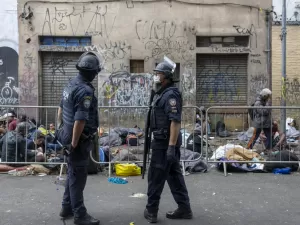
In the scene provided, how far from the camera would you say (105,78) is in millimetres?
15539

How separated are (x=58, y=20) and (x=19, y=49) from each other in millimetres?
1722

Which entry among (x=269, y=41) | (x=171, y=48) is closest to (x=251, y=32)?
(x=269, y=41)

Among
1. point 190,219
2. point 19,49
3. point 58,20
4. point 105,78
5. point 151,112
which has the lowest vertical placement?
point 190,219

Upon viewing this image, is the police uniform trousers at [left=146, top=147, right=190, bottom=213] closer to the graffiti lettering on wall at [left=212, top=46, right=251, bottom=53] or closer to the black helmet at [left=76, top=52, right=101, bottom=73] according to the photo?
the black helmet at [left=76, top=52, right=101, bottom=73]

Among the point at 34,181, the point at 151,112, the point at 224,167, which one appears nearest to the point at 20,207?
the point at 34,181

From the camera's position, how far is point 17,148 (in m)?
8.20

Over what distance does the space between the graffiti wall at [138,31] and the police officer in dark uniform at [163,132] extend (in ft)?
33.0

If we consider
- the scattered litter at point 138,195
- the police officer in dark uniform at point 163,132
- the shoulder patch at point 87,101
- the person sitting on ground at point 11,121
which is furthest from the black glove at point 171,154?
the person sitting on ground at point 11,121

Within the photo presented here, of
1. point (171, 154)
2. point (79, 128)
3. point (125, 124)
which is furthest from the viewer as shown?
point (125, 124)

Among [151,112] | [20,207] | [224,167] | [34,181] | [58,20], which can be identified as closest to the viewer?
[151,112]

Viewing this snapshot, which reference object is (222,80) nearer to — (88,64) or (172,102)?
(172,102)

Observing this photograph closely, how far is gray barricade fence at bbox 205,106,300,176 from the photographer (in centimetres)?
834

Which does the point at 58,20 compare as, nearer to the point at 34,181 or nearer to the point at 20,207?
the point at 34,181

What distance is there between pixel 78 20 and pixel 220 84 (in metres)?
5.51
